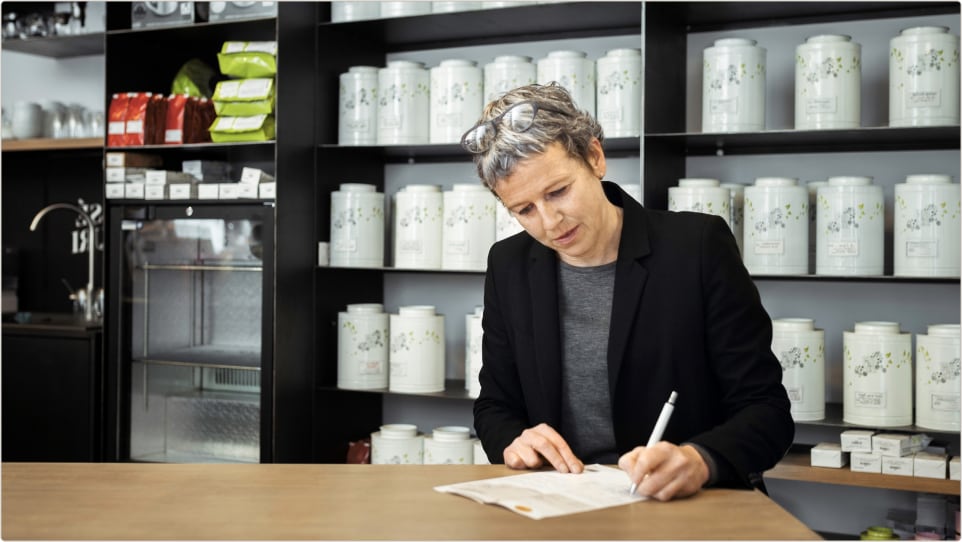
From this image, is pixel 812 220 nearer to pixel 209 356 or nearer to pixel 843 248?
pixel 843 248

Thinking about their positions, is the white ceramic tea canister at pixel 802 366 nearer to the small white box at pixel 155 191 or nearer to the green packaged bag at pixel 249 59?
the green packaged bag at pixel 249 59

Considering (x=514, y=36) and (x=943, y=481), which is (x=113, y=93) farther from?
(x=943, y=481)

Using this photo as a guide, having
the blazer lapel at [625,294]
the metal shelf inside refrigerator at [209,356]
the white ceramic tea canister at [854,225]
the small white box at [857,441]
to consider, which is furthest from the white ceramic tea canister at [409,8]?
the small white box at [857,441]

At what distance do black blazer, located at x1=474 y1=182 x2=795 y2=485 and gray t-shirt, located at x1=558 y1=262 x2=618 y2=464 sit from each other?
31 mm

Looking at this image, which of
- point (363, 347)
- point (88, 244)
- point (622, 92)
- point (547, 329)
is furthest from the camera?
point (88, 244)

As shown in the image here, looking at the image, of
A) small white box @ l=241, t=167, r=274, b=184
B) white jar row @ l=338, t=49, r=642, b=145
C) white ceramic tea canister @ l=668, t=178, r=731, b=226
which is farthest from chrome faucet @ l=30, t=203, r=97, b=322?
white ceramic tea canister @ l=668, t=178, r=731, b=226

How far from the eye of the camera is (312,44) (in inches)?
139

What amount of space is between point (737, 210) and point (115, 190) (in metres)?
2.23

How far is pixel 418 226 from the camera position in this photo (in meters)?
3.35

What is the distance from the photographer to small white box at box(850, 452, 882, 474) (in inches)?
110

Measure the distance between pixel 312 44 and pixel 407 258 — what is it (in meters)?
0.86

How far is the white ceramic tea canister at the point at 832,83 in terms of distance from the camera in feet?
9.39

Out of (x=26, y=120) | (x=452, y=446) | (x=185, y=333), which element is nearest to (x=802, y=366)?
(x=452, y=446)

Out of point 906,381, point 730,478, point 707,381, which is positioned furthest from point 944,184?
point 730,478
